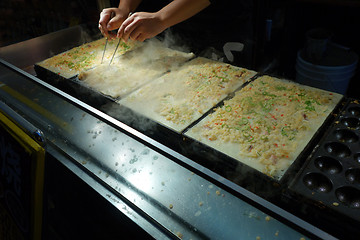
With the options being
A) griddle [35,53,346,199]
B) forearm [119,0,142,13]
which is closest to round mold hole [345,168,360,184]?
griddle [35,53,346,199]

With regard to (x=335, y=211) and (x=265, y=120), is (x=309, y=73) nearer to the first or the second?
(x=265, y=120)

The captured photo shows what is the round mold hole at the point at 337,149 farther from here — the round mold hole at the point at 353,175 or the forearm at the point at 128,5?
the forearm at the point at 128,5

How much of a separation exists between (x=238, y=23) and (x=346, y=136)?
5.28 ft

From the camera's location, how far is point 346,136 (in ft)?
5.00

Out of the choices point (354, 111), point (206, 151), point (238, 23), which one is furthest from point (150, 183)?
point (238, 23)

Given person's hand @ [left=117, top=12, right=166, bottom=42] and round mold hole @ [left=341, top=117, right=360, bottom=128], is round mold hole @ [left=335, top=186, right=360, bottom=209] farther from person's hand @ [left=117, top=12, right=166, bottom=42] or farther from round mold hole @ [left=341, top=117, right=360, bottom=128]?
person's hand @ [left=117, top=12, right=166, bottom=42]

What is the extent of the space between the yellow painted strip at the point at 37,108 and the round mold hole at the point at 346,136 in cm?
181

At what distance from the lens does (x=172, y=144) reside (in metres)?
1.81

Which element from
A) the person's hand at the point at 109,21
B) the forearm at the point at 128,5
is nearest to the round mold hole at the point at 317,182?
the person's hand at the point at 109,21

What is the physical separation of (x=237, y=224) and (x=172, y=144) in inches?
25.9

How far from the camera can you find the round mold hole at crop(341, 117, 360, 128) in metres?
1.57

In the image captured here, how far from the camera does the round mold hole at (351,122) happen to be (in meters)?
1.57

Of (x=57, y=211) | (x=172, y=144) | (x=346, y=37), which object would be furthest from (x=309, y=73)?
(x=57, y=211)

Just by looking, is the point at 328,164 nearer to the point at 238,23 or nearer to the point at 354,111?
the point at 354,111
